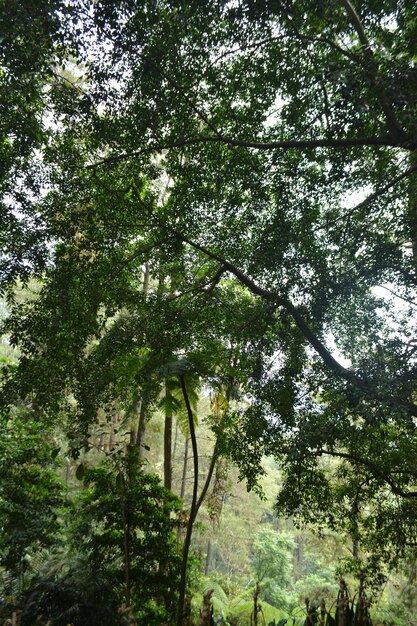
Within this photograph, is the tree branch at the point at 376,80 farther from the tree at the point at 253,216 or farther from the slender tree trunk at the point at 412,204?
the slender tree trunk at the point at 412,204

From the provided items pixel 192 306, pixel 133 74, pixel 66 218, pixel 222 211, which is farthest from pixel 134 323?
pixel 133 74

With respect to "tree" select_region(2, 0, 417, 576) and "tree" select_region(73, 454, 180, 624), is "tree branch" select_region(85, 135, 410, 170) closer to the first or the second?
"tree" select_region(2, 0, 417, 576)

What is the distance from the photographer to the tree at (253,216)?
3.91m

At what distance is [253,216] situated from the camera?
479cm

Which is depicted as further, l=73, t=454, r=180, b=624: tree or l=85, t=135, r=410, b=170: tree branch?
l=73, t=454, r=180, b=624: tree

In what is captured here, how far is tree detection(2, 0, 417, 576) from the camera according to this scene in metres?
3.91

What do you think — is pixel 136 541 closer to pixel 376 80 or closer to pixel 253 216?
pixel 253 216

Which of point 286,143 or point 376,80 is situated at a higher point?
point 286,143

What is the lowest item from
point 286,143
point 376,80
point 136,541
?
point 136,541

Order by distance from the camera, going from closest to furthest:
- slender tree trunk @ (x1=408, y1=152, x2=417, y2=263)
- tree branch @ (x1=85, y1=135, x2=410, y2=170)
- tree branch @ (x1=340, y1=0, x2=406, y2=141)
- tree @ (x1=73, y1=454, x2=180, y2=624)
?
tree branch @ (x1=340, y1=0, x2=406, y2=141) < tree branch @ (x1=85, y1=135, x2=410, y2=170) < tree @ (x1=73, y1=454, x2=180, y2=624) < slender tree trunk @ (x1=408, y1=152, x2=417, y2=263)

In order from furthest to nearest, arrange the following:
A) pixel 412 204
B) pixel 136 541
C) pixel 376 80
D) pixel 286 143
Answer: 1. pixel 412 204
2. pixel 136 541
3. pixel 286 143
4. pixel 376 80

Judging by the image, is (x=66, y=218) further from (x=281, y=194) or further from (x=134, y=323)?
(x=281, y=194)

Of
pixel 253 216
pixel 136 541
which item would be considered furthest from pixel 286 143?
pixel 136 541

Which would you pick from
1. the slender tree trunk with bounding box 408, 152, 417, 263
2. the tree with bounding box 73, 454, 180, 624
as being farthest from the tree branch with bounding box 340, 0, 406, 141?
the tree with bounding box 73, 454, 180, 624
